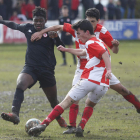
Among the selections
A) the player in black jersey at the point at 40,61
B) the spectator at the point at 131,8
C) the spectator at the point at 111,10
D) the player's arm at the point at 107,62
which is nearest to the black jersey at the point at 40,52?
the player in black jersey at the point at 40,61

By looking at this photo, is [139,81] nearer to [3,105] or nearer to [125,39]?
[3,105]

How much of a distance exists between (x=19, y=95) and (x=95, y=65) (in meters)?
1.29

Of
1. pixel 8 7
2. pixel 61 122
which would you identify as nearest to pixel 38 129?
pixel 61 122

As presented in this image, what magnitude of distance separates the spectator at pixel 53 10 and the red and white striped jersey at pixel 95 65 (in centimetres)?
1939

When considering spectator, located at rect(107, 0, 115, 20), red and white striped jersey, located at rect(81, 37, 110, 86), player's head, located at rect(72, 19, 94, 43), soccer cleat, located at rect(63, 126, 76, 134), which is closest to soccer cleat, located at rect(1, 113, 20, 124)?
soccer cleat, located at rect(63, 126, 76, 134)

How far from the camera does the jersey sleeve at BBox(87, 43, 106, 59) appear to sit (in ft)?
16.8

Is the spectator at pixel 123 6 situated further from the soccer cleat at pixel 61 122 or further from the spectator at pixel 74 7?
the soccer cleat at pixel 61 122

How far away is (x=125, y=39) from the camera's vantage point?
24891mm

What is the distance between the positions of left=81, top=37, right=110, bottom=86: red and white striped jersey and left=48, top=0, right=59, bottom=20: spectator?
19.4 m

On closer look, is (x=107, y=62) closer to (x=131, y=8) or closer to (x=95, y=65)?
(x=95, y=65)

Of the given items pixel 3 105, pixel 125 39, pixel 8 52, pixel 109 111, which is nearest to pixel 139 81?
pixel 109 111

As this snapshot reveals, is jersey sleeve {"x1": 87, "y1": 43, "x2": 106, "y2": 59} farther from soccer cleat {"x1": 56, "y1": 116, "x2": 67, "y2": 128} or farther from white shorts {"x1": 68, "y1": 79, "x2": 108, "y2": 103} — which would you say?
soccer cleat {"x1": 56, "y1": 116, "x2": 67, "y2": 128}

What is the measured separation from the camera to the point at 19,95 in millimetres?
5660

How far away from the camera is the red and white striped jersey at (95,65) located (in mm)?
5199
